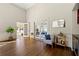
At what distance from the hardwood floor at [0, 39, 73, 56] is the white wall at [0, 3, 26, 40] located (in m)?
0.24

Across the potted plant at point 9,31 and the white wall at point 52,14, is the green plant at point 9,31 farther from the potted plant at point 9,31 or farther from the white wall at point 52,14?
the white wall at point 52,14

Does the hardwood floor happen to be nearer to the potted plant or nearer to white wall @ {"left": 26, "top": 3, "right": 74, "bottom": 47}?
the potted plant

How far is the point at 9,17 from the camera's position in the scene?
303 centimetres

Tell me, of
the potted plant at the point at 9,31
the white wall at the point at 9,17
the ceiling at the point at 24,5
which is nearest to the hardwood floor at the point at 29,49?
the potted plant at the point at 9,31

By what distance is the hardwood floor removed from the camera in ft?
9.65

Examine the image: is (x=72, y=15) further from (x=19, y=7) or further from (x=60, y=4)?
(x=19, y=7)

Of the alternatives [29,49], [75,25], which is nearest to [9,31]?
[29,49]

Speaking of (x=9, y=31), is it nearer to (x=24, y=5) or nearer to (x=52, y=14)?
(x=24, y=5)

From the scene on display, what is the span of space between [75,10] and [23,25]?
102 centimetres

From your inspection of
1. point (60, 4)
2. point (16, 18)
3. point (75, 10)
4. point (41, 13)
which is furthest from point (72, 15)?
point (16, 18)

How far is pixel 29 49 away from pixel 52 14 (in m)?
0.79

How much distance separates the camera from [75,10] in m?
2.91

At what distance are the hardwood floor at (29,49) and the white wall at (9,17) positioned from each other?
0.24 m

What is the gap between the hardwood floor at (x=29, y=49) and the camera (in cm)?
A: 294
